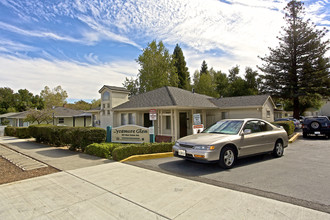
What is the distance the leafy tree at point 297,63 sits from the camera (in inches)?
991

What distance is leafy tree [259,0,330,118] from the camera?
25172 millimetres

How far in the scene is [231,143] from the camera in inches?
240

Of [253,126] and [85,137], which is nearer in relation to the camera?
[253,126]

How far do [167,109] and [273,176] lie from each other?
9620 millimetres

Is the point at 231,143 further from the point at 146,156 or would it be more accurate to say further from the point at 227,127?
the point at 146,156

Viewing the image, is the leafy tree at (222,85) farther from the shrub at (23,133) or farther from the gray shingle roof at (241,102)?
the shrub at (23,133)

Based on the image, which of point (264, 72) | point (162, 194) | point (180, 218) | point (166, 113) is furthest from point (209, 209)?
point (264, 72)

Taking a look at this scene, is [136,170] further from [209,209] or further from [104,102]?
[104,102]

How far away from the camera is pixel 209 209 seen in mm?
3482

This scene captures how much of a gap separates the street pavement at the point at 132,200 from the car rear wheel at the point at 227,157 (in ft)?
4.72

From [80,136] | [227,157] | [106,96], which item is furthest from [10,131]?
[227,157]

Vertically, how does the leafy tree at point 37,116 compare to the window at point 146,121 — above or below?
above

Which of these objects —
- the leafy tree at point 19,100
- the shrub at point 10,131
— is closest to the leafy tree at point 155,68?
the shrub at point 10,131

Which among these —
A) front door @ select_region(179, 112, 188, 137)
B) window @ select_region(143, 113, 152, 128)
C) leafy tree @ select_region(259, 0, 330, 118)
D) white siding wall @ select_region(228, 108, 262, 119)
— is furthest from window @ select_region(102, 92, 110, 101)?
leafy tree @ select_region(259, 0, 330, 118)
